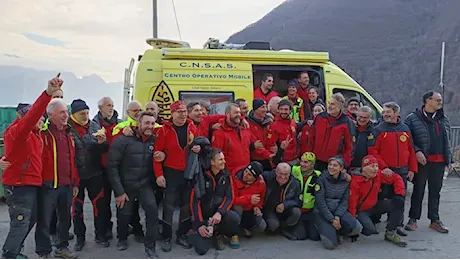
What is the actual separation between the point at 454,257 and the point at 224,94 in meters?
3.96

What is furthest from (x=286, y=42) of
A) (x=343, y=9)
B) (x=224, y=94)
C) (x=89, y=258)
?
(x=89, y=258)

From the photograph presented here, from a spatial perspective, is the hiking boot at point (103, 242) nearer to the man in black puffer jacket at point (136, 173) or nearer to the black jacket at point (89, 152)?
the man in black puffer jacket at point (136, 173)

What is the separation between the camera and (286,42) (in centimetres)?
4669

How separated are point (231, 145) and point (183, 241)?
50.5 inches

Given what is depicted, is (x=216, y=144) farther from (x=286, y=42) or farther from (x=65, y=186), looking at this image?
(x=286, y=42)

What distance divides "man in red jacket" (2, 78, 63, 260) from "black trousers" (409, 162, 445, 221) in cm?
471

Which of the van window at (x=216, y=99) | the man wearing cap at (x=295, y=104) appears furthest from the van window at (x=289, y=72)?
the van window at (x=216, y=99)

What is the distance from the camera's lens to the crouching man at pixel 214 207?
202 inches

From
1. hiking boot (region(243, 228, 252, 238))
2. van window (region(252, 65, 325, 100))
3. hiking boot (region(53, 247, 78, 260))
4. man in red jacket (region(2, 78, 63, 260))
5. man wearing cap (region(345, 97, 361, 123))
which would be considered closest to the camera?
man in red jacket (region(2, 78, 63, 260))

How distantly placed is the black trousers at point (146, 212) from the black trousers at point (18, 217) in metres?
1.02

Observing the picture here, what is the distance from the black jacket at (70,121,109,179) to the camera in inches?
195

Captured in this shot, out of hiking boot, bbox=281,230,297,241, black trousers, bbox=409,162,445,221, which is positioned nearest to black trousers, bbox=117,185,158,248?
hiking boot, bbox=281,230,297,241

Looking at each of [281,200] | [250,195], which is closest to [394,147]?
[281,200]

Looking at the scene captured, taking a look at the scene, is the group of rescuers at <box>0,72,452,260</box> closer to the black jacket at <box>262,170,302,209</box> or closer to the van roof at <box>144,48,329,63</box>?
the black jacket at <box>262,170,302,209</box>
